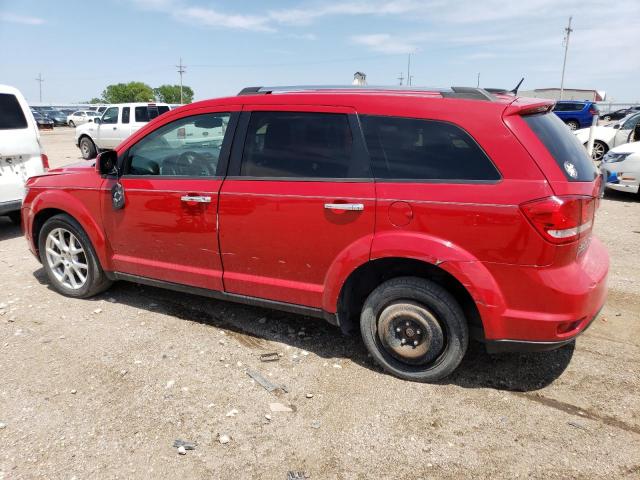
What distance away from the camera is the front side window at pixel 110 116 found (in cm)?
1710

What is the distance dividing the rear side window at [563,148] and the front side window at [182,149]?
2097 mm

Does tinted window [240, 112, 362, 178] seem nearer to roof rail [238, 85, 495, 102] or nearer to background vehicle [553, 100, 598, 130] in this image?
roof rail [238, 85, 495, 102]

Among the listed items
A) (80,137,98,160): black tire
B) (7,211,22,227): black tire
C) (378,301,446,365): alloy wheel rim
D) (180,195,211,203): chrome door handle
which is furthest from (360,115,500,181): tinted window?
(80,137,98,160): black tire

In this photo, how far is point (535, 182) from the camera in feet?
9.07

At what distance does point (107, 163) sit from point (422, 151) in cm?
253

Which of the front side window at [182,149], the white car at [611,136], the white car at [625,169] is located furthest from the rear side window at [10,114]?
the white car at [611,136]

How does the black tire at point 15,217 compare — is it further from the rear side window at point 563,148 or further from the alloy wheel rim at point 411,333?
the rear side window at point 563,148

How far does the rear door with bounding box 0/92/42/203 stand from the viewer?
6.65 meters

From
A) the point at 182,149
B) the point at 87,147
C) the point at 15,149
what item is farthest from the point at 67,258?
the point at 87,147

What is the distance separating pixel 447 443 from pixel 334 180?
1.68 meters

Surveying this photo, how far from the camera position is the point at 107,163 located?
4.05 m

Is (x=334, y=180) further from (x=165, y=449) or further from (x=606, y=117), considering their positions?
(x=606, y=117)

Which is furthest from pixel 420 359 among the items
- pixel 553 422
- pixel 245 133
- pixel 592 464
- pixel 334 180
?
pixel 245 133

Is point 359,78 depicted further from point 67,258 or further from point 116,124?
point 116,124
